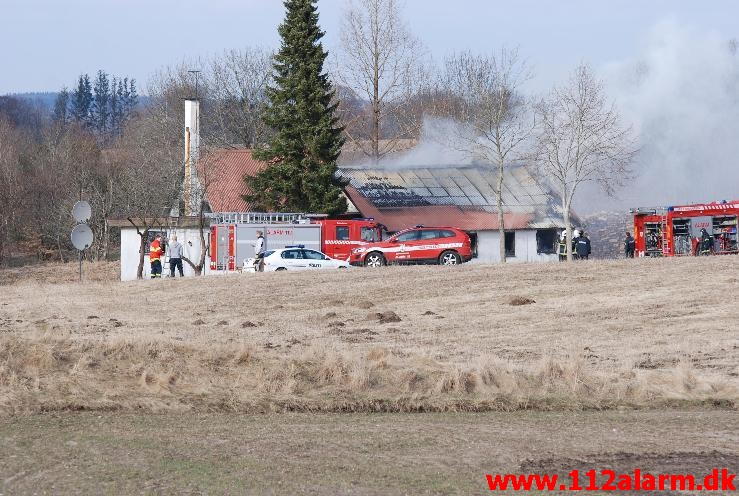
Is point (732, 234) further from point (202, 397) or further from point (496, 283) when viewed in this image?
point (202, 397)

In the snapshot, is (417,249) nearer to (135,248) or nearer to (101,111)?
(135,248)

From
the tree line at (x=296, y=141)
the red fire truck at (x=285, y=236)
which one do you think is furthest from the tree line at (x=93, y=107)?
the red fire truck at (x=285, y=236)

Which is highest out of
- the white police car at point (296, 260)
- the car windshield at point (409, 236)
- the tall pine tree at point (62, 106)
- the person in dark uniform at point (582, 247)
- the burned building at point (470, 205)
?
the tall pine tree at point (62, 106)

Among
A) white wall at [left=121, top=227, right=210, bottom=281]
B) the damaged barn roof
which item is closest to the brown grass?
white wall at [left=121, top=227, right=210, bottom=281]

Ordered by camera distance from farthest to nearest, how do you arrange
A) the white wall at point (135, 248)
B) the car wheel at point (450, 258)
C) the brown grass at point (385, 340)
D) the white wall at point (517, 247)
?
1. the white wall at point (517, 247)
2. the white wall at point (135, 248)
3. the car wheel at point (450, 258)
4. the brown grass at point (385, 340)

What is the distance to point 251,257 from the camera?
142 feet

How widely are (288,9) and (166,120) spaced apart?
103 feet

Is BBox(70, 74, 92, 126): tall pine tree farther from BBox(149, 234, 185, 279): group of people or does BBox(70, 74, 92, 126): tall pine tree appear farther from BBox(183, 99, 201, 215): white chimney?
BBox(149, 234, 185, 279): group of people

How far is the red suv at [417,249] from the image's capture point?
39.9 metres

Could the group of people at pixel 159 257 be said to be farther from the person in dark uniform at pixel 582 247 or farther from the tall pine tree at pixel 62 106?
the tall pine tree at pixel 62 106

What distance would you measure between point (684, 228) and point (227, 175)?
974 inches

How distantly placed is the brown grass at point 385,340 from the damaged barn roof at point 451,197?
24722 millimetres

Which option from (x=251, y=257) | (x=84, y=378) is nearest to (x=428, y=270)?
(x=251, y=257)

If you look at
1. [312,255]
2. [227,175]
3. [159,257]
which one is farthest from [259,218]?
[227,175]
